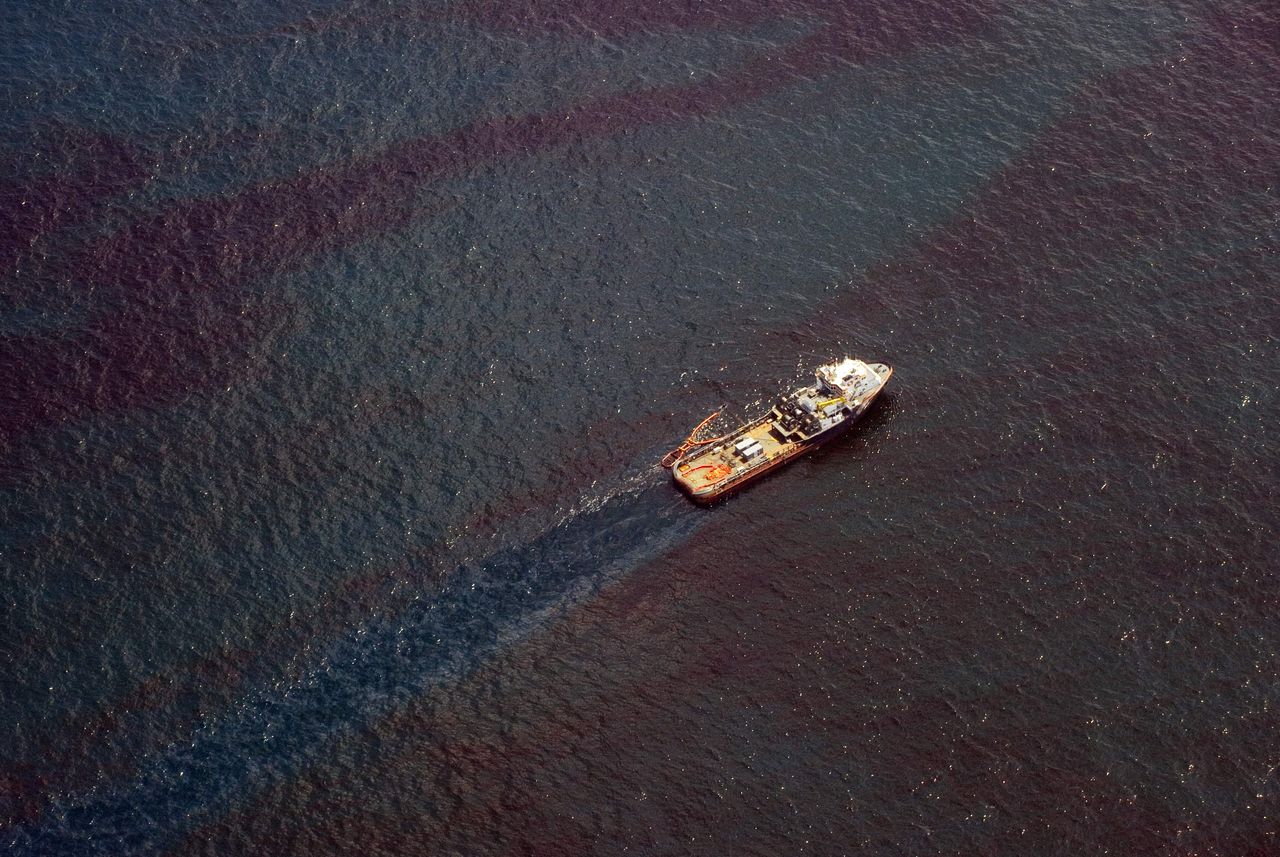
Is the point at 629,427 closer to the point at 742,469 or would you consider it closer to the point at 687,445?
the point at 687,445

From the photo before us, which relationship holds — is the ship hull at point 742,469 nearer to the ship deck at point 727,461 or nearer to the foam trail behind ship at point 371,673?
the ship deck at point 727,461

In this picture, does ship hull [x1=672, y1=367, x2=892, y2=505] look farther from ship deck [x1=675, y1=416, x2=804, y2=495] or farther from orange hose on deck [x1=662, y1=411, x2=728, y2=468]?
orange hose on deck [x1=662, y1=411, x2=728, y2=468]

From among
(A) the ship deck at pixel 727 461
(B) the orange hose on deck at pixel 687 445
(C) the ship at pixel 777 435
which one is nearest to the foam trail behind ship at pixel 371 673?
(B) the orange hose on deck at pixel 687 445

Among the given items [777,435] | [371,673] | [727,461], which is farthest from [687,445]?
[371,673]

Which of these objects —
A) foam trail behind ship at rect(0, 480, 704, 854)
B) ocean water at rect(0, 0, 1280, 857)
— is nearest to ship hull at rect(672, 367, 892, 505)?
ocean water at rect(0, 0, 1280, 857)

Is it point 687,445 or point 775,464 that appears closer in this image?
point 775,464

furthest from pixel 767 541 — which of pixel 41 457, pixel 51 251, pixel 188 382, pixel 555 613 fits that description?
pixel 51 251

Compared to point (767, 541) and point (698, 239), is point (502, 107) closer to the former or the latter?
point (698, 239)
